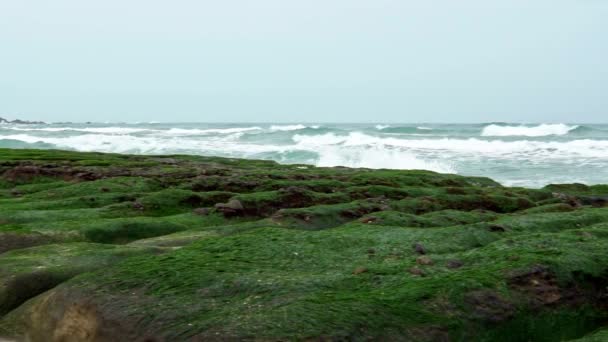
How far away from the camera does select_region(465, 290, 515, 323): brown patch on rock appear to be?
7.05 m

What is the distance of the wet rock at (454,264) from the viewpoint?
8.39 metres

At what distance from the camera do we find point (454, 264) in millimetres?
8453

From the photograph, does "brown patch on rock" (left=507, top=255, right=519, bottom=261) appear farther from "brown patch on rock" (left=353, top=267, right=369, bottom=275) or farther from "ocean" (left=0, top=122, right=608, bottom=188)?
"ocean" (left=0, top=122, right=608, bottom=188)

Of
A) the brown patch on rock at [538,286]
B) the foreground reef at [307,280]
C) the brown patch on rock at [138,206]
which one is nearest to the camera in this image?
the foreground reef at [307,280]

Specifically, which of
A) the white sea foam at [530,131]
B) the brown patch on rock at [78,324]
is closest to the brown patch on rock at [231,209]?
the brown patch on rock at [78,324]

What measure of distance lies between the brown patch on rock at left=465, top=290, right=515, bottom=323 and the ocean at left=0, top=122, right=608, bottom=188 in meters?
31.0

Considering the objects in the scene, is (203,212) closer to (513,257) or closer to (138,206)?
(138,206)

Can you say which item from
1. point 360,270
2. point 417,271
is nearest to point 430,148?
point 417,271

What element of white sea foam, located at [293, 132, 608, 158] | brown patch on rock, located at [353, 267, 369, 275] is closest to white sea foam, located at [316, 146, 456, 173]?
white sea foam, located at [293, 132, 608, 158]

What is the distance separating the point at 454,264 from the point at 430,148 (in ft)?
185

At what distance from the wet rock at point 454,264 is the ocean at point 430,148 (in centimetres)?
2990

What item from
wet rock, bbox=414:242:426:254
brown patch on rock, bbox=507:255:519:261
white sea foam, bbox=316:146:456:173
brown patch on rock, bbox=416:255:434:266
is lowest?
white sea foam, bbox=316:146:456:173

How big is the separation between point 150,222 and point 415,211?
6539mm

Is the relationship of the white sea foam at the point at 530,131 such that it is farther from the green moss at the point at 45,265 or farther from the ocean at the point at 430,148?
the green moss at the point at 45,265
